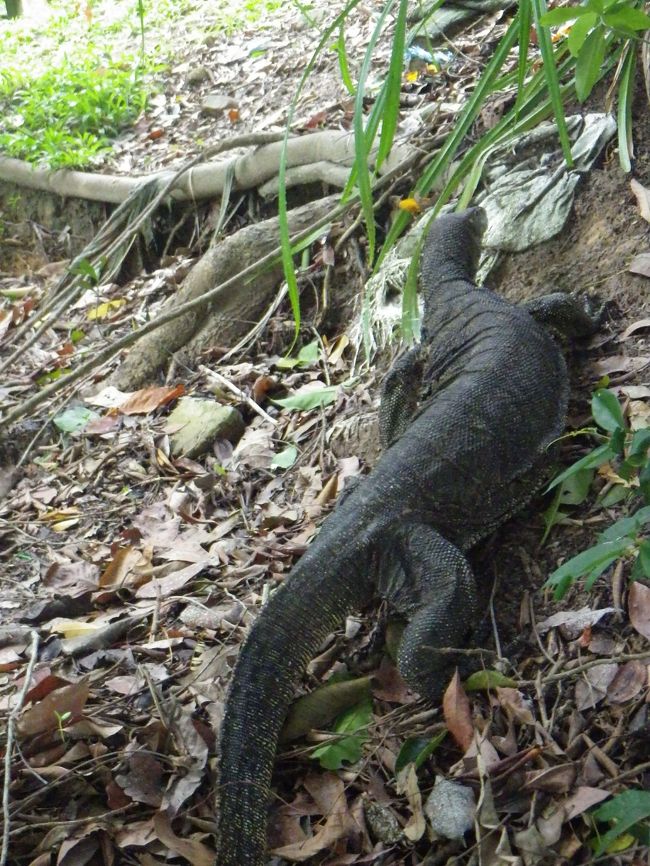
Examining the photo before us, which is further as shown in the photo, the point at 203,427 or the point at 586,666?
the point at 203,427

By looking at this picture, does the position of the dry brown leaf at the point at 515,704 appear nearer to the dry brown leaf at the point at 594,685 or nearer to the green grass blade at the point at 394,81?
the dry brown leaf at the point at 594,685

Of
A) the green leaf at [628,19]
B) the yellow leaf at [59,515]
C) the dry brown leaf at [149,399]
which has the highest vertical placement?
the green leaf at [628,19]

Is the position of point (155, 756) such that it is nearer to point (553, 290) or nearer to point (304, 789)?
point (304, 789)

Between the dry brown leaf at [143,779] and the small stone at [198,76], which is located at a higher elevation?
the small stone at [198,76]

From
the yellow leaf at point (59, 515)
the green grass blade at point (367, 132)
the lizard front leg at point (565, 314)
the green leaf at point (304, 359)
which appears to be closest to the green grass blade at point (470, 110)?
the green grass blade at point (367, 132)

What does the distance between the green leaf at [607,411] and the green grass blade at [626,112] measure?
215 cm

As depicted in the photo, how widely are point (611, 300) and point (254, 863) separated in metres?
2.99

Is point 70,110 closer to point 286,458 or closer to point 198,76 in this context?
point 198,76

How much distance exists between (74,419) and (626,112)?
361 centimetres

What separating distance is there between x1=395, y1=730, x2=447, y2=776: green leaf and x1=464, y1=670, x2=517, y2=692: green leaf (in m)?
0.21

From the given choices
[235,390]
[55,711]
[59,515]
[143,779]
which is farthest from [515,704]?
[235,390]

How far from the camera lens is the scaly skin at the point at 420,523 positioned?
2900mm

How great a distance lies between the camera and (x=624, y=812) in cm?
212

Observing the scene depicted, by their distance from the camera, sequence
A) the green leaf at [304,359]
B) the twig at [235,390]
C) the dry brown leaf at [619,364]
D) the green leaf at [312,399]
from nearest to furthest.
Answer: the dry brown leaf at [619,364] < the green leaf at [312,399] < the twig at [235,390] < the green leaf at [304,359]
